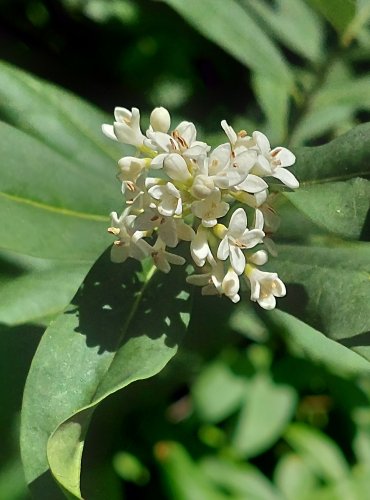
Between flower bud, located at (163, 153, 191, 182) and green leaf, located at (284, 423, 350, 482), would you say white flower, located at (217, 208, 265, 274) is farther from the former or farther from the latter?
green leaf, located at (284, 423, 350, 482)

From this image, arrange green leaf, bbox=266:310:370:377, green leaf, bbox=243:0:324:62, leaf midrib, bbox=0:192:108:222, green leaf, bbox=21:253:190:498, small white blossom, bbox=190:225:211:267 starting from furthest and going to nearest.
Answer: green leaf, bbox=243:0:324:62, leaf midrib, bbox=0:192:108:222, green leaf, bbox=266:310:370:377, small white blossom, bbox=190:225:211:267, green leaf, bbox=21:253:190:498

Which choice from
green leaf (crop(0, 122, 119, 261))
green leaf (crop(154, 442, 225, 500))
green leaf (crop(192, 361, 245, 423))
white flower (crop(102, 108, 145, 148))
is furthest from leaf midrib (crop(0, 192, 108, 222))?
green leaf (crop(154, 442, 225, 500))

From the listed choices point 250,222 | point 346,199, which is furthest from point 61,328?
point 346,199

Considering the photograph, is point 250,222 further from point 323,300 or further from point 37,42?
point 37,42

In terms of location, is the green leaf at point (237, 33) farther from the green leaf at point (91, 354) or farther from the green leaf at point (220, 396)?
the green leaf at point (220, 396)

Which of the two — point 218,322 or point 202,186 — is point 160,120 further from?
point 218,322

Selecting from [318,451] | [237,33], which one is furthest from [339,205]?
[318,451]

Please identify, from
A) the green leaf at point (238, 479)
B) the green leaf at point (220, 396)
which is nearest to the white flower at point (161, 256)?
the green leaf at point (220, 396)
